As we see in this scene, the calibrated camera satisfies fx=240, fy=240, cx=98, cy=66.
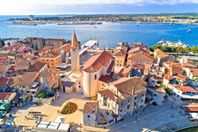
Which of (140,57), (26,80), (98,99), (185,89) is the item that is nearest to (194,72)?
(185,89)

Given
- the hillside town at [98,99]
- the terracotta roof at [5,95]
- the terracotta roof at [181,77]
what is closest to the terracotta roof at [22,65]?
the hillside town at [98,99]

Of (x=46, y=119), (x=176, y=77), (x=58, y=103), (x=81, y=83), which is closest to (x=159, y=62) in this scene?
(x=176, y=77)

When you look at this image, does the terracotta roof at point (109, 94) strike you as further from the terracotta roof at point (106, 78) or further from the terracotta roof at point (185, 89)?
the terracotta roof at point (185, 89)

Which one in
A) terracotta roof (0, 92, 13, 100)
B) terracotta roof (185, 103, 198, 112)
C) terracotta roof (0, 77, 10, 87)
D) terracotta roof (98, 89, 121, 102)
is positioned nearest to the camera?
terracotta roof (98, 89, 121, 102)

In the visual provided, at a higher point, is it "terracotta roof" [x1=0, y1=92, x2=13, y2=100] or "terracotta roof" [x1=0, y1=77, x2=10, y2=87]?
"terracotta roof" [x1=0, y1=77, x2=10, y2=87]

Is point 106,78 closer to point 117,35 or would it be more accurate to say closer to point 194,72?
point 194,72

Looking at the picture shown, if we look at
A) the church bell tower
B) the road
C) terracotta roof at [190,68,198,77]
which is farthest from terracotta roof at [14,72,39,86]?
terracotta roof at [190,68,198,77]

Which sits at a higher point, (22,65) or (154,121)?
(22,65)

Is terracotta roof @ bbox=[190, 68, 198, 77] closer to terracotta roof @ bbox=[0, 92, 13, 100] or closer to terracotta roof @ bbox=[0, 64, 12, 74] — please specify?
terracotta roof @ bbox=[0, 92, 13, 100]

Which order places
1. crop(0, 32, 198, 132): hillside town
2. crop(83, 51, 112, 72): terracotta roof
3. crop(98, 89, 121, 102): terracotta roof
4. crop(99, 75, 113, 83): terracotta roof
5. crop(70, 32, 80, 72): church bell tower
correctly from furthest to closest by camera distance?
crop(70, 32, 80, 72): church bell tower → crop(99, 75, 113, 83): terracotta roof → crop(83, 51, 112, 72): terracotta roof → crop(98, 89, 121, 102): terracotta roof → crop(0, 32, 198, 132): hillside town

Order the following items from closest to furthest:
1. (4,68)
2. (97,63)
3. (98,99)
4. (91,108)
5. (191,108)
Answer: (91,108) < (191,108) < (98,99) < (97,63) < (4,68)

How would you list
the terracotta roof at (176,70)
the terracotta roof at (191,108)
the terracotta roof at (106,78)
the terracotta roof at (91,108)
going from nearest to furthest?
the terracotta roof at (91,108)
the terracotta roof at (191,108)
the terracotta roof at (106,78)
the terracotta roof at (176,70)
